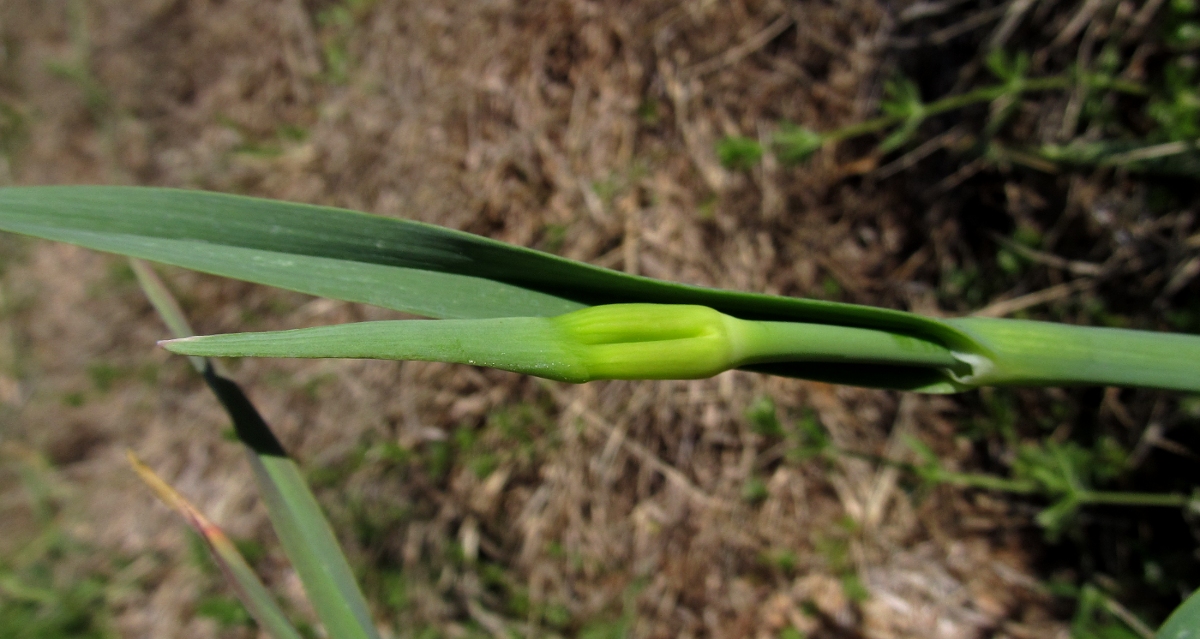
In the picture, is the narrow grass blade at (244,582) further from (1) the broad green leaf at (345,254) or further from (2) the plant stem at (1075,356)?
(2) the plant stem at (1075,356)

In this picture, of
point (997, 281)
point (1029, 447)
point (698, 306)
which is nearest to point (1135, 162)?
point (997, 281)

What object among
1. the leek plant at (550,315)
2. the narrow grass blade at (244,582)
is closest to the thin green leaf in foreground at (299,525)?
the narrow grass blade at (244,582)

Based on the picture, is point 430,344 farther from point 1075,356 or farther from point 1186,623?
point 1186,623

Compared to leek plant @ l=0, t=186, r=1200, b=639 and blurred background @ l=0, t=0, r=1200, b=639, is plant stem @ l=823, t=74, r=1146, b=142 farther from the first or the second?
leek plant @ l=0, t=186, r=1200, b=639

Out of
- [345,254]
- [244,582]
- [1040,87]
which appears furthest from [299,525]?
[1040,87]

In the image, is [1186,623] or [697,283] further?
[697,283]

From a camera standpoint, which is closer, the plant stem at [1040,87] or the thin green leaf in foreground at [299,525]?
the thin green leaf in foreground at [299,525]
